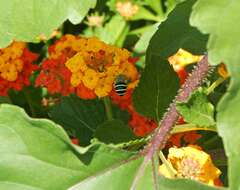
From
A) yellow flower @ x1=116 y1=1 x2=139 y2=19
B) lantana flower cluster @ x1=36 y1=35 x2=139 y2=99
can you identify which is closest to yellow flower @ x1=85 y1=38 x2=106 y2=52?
lantana flower cluster @ x1=36 y1=35 x2=139 y2=99

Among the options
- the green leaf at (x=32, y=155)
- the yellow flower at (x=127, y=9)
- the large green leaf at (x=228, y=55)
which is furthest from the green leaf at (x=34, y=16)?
the yellow flower at (x=127, y=9)

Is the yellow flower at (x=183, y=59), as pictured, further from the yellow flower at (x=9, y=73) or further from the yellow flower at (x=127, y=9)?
the yellow flower at (x=127, y=9)

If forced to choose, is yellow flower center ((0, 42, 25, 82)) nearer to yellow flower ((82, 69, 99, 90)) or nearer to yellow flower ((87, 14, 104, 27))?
yellow flower ((82, 69, 99, 90))

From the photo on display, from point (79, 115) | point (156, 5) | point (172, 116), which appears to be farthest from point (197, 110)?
point (156, 5)

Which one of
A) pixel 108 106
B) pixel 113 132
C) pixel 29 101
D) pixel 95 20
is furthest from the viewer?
pixel 95 20

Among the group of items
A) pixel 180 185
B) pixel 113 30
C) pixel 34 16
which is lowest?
pixel 113 30

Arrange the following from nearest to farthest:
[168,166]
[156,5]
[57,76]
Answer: [168,166]
[57,76]
[156,5]

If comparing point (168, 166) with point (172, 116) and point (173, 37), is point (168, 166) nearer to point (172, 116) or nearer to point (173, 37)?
point (172, 116)
